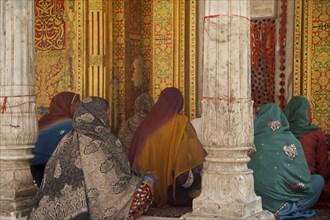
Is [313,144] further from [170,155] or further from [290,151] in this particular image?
[170,155]

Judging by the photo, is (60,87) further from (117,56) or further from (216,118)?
(216,118)

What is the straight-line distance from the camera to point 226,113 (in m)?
4.54

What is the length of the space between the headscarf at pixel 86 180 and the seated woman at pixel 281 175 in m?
1.16

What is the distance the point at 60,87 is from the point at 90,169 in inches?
157

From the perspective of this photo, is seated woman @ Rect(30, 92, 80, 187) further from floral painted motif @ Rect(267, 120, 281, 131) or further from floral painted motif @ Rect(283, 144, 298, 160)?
floral painted motif @ Rect(283, 144, 298, 160)

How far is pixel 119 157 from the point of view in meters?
5.10

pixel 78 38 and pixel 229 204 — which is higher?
pixel 78 38

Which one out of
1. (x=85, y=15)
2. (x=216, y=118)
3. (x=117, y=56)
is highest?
(x=85, y=15)

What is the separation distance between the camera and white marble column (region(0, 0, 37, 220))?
17.8 ft

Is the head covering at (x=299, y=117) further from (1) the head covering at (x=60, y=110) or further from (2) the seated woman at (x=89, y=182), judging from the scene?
(1) the head covering at (x=60, y=110)

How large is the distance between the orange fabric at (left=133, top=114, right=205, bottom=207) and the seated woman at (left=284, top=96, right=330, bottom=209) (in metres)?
1.19

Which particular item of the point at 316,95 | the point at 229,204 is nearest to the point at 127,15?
the point at 316,95

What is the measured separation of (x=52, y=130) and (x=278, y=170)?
2.84 metres

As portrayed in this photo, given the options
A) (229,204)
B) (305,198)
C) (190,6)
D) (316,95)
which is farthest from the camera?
(190,6)
